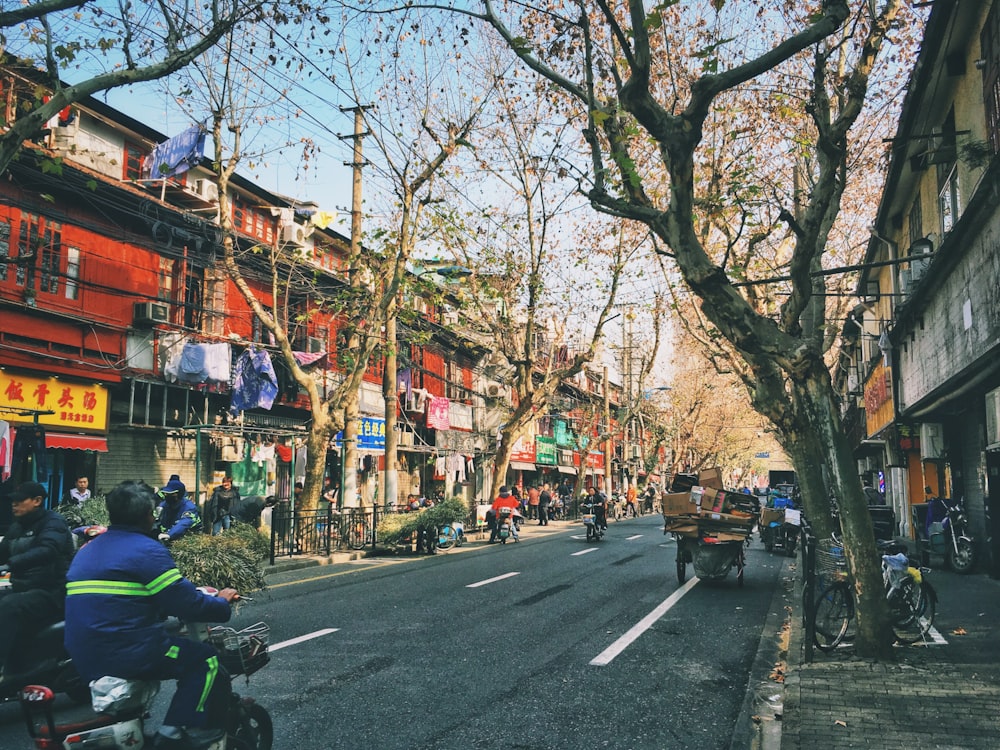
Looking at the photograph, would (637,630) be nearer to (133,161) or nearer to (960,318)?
(960,318)

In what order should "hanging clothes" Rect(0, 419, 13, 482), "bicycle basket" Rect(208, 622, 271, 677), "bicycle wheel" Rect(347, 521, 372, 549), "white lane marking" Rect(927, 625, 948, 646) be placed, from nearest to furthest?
"bicycle basket" Rect(208, 622, 271, 677)
"white lane marking" Rect(927, 625, 948, 646)
"hanging clothes" Rect(0, 419, 13, 482)
"bicycle wheel" Rect(347, 521, 372, 549)

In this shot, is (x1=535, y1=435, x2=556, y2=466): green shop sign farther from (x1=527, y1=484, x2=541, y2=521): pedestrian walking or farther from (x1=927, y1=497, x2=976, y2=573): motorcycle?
(x1=927, y1=497, x2=976, y2=573): motorcycle

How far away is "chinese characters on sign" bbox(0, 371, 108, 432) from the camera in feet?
53.4

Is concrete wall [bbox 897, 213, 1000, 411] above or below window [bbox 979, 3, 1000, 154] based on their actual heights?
below

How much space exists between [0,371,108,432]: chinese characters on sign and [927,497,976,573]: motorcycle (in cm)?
1774

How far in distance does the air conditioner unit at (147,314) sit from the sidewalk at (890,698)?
15.7 metres

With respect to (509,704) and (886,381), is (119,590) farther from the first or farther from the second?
(886,381)

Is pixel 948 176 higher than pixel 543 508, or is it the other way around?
pixel 948 176

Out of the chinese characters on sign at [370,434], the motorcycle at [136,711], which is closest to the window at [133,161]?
the chinese characters on sign at [370,434]

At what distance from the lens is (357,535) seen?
20328 mm

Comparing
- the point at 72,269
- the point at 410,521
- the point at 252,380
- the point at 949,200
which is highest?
the point at 949,200

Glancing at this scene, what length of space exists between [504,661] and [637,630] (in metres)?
2.48

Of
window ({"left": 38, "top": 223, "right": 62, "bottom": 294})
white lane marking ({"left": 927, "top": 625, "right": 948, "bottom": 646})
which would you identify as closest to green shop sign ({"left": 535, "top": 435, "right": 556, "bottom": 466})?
window ({"left": 38, "top": 223, "right": 62, "bottom": 294})

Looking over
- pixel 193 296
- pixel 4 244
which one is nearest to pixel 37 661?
pixel 4 244
